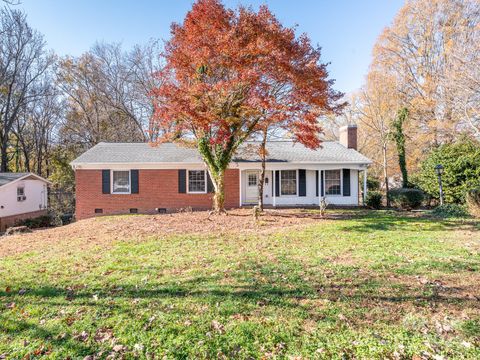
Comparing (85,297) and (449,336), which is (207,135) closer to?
(85,297)

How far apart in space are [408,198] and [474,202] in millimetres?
3777

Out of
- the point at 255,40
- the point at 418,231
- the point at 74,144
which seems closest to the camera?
the point at 418,231

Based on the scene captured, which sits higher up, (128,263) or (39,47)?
(39,47)

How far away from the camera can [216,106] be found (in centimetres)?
1084

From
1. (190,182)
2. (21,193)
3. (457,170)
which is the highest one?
(457,170)

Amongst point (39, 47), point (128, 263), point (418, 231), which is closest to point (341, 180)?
point (418, 231)

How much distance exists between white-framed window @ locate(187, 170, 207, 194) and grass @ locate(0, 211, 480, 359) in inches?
335

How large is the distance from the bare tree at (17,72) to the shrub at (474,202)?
31.5 meters

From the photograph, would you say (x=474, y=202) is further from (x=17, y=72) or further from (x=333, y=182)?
(x=17, y=72)

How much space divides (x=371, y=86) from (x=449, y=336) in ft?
71.0

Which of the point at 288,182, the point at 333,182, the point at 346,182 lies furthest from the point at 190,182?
the point at 346,182

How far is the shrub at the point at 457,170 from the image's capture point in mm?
13875

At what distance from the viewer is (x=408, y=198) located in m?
15.4

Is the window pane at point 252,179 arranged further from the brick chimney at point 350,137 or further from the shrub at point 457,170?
the shrub at point 457,170
